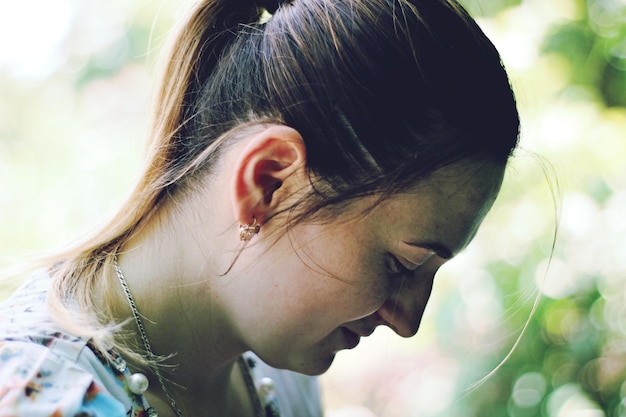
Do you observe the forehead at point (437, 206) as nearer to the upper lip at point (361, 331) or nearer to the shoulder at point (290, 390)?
the upper lip at point (361, 331)

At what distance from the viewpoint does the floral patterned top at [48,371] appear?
65 cm

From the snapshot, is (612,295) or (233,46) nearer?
(233,46)

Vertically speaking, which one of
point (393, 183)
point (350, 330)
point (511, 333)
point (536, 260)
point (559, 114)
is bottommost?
point (511, 333)

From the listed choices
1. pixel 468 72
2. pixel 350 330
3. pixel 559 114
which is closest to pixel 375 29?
pixel 468 72

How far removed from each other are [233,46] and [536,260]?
79cm

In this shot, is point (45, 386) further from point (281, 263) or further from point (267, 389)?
point (267, 389)

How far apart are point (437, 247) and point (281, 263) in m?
0.17

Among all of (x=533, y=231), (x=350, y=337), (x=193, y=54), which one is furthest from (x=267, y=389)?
(x=533, y=231)

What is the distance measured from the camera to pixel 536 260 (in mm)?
1378

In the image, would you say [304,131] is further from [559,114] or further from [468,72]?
[559,114]

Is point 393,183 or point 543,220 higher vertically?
point 393,183

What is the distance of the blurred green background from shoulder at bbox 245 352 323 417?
392 mm

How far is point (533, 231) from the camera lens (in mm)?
1405

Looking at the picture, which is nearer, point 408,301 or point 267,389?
point 408,301
